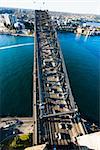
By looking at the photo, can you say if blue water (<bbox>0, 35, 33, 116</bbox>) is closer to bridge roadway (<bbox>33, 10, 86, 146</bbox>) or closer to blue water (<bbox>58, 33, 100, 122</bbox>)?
bridge roadway (<bbox>33, 10, 86, 146</bbox>)

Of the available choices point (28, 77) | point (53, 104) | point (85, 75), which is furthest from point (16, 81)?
point (53, 104)

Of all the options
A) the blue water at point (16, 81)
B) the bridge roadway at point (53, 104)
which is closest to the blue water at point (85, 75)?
the bridge roadway at point (53, 104)

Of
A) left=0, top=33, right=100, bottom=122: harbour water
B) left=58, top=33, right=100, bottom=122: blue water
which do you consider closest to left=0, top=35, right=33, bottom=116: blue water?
left=0, top=33, right=100, bottom=122: harbour water

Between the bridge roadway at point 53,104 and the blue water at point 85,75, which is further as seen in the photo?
the blue water at point 85,75

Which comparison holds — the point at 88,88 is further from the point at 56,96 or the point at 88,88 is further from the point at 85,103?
the point at 56,96

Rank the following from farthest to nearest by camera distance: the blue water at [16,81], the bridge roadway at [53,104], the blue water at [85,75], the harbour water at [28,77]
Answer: the blue water at [85,75]
the harbour water at [28,77]
the blue water at [16,81]
the bridge roadway at [53,104]

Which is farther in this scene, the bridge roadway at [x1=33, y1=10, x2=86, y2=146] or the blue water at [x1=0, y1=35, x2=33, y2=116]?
the blue water at [x1=0, y1=35, x2=33, y2=116]

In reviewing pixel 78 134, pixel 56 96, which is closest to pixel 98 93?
pixel 56 96

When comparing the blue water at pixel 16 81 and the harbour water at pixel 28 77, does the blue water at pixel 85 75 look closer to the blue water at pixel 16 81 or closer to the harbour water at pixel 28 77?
the harbour water at pixel 28 77

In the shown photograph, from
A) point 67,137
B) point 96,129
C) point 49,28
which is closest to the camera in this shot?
point 67,137
